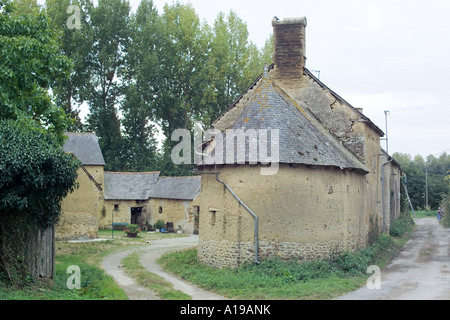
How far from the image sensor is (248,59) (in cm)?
4678

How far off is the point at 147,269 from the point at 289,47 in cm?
1240

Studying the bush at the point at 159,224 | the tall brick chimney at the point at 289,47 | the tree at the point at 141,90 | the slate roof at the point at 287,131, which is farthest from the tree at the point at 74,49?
the slate roof at the point at 287,131

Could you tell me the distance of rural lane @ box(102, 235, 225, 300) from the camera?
1312cm

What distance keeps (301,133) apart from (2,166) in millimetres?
10443

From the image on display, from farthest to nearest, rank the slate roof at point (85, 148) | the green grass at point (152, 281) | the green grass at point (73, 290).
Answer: the slate roof at point (85, 148) → the green grass at point (152, 281) → the green grass at point (73, 290)

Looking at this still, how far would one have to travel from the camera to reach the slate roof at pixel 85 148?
36.6 metres

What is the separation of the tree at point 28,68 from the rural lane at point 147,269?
18.6 feet

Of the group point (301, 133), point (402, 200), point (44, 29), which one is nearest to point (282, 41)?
point (301, 133)

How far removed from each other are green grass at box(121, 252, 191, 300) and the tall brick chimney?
11355 mm

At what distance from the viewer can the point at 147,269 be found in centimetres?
1773

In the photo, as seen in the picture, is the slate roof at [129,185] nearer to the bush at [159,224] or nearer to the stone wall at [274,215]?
the bush at [159,224]

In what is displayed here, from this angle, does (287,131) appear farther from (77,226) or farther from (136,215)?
(136,215)

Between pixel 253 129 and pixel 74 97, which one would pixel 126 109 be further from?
pixel 253 129

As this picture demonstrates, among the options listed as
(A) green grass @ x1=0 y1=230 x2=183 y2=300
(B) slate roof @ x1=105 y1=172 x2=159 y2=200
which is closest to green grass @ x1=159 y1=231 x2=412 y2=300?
(A) green grass @ x1=0 y1=230 x2=183 y2=300
